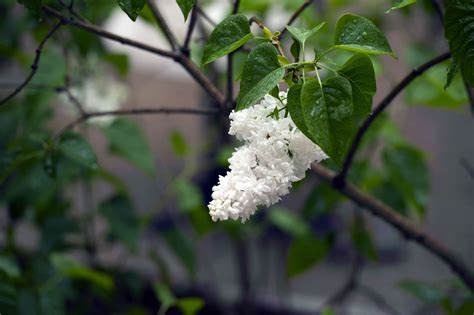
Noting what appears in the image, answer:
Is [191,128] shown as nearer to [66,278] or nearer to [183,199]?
[183,199]

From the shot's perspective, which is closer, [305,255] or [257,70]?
[257,70]

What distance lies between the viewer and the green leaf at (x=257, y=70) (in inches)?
15.1

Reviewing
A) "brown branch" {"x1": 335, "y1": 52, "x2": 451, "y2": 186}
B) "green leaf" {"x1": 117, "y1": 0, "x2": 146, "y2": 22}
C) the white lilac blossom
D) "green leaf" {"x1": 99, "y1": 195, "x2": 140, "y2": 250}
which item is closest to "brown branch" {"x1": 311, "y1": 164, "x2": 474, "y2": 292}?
"brown branch" {"x1": 335, "y1": 52, "x2": 451, "y2": 186}

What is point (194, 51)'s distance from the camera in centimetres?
105

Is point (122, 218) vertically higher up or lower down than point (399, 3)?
lower down

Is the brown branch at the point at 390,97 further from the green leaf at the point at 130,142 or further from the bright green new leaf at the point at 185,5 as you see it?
the green leaf at the point at 130,142

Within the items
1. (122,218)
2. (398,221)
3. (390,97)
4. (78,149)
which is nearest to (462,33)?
(390,97)

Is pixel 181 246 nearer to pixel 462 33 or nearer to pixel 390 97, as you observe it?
pixel 390 97

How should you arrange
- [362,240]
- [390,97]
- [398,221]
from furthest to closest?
[362,240], [398,221], [390,97]

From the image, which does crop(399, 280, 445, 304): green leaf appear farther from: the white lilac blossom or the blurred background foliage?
the white lilac blossom

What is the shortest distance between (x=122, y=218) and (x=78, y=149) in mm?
350

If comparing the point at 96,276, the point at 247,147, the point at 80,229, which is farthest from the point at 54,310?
the point at 247,147

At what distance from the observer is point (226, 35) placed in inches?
16.3

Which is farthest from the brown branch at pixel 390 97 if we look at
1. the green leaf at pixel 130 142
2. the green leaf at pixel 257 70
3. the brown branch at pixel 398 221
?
the green leaf at pixel 130 142
